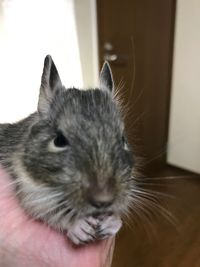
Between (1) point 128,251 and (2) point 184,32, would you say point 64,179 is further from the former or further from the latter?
(2) point 184,32

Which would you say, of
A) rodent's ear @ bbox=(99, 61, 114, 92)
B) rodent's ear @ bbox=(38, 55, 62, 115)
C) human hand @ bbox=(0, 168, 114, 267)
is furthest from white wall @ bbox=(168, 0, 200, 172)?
human hand @ bbox=(0, 168, 114, 267)

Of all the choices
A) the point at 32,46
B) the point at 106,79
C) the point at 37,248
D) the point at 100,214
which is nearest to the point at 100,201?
the point at 100,214

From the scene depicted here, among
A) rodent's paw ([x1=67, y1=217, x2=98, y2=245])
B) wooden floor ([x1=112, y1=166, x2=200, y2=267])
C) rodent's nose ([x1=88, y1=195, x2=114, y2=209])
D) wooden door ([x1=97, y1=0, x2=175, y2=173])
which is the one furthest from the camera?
wooden door ([x1=97, y1=0, x2=175, y2=173])

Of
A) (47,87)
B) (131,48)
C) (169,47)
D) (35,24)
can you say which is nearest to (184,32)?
(169,47)

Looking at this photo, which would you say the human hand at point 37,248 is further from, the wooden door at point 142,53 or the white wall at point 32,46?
the wooden door at point 142,53

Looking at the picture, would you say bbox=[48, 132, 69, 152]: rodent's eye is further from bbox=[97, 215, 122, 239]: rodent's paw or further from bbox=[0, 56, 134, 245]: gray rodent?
bbox=[97, 215, 122, 239]: rodent's paw

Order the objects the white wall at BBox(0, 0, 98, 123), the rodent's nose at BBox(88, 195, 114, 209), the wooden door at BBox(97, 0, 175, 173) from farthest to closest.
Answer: the wooden door at BBox(97, 0, 175, 173) < the white wall at BBox(0, 0, 98, 123) < the rodent's nose at BBox(88, 195, 114, 209)
